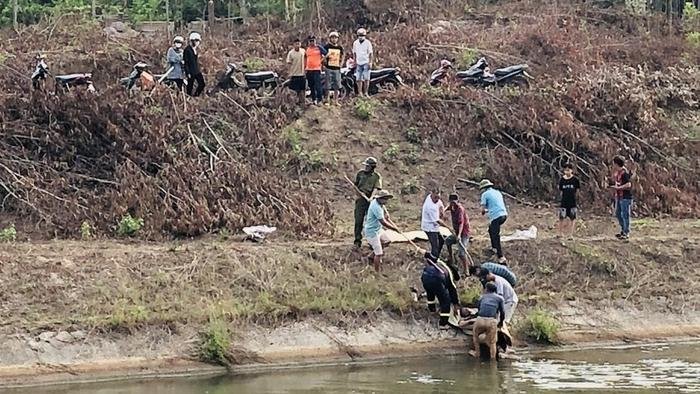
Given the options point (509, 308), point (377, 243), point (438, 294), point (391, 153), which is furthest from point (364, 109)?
point (509, 308)

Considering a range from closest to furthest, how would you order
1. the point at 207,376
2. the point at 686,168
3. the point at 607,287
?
the point at 207,376, the point at 607,287, the point at 686,168

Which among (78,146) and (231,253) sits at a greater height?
(78,146)

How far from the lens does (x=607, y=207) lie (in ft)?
84.8

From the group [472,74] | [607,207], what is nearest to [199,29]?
[472,74]

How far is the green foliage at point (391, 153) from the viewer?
26.6 m

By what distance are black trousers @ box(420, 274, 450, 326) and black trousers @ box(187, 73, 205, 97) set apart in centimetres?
871

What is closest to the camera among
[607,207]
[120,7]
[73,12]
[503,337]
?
[503,337]

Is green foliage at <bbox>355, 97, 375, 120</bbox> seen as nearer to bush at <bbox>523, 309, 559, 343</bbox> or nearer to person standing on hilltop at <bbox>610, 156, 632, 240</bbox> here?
person standing on hilltop at <bbox>610, 156, 632, 240</bbox>

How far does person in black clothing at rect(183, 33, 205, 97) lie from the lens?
25333 millimetres

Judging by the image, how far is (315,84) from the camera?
2705 cm

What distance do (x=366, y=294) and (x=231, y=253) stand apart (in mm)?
2571

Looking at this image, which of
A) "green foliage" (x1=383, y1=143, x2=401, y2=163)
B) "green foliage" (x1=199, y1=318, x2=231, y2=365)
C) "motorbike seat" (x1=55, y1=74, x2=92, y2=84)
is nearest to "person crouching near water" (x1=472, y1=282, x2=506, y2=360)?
"green foliage" (x1=199, y1=318, x2=231, y2=365)

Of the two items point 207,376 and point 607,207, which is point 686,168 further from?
point 207,376

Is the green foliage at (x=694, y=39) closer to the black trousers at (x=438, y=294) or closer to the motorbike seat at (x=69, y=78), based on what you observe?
the black trousers at (x=438, y=294)
